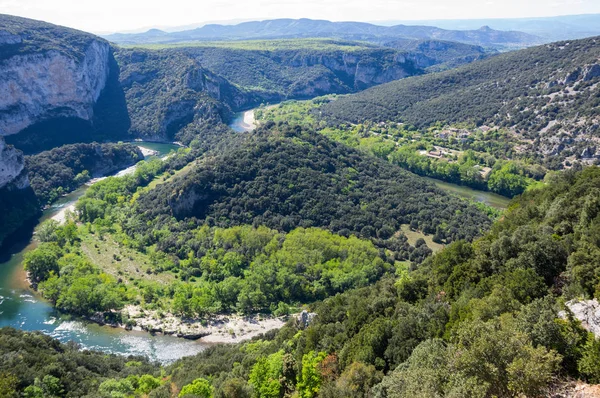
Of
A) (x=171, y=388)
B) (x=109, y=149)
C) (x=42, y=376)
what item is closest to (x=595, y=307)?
(x=171, y=388)

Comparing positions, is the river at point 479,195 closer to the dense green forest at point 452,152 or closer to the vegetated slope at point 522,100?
the dense green forest at point 452,152

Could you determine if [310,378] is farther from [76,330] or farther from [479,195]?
[479,195]

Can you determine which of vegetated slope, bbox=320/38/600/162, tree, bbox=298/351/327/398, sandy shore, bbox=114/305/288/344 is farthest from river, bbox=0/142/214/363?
vegetated slope, bbox=320/38/600/162

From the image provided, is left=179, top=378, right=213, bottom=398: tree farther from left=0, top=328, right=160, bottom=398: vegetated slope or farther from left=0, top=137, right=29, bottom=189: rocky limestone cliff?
left=0, top=137, right=29, bottom=189: rocky limestone cliff

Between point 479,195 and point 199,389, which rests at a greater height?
point 199,389

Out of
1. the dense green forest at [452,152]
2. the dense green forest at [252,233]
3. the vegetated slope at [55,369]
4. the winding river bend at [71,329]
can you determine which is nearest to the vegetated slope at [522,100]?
the dense green forest at [452,152]

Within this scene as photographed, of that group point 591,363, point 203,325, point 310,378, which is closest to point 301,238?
point 203,325
